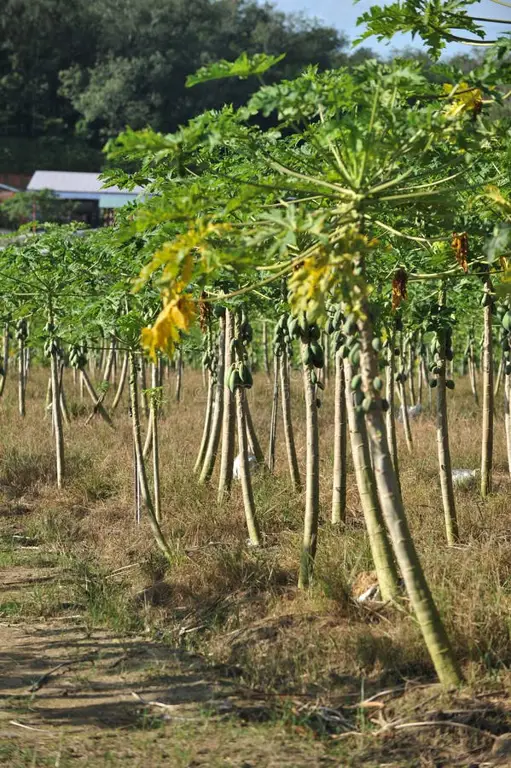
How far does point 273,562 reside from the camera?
26.3 ft

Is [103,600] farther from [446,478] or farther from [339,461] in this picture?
[446,478]

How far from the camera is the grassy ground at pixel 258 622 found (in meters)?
5.40

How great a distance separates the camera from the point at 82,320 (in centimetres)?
939

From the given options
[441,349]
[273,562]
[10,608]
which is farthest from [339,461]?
[10,608]

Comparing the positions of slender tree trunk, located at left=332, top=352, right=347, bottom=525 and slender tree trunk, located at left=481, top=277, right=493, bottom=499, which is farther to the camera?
slender tree trunk, located at left=481, top=277, right=493, bottom=499

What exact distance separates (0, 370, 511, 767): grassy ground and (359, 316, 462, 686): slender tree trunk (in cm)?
24

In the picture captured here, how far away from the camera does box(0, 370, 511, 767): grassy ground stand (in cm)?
540

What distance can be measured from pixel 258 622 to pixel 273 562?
3.23ft

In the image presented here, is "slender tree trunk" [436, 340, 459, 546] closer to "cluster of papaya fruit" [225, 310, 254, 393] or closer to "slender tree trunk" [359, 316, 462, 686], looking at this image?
"cluster of papaya fruit" [225, 310, 254, 393]

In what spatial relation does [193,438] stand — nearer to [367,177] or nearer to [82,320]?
[82,320]

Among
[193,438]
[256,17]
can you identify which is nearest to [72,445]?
[193,438]

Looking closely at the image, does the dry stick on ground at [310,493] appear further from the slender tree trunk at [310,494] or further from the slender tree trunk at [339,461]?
the slender tree trunk at [339,461]

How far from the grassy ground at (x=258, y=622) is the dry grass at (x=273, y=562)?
0.06 feet

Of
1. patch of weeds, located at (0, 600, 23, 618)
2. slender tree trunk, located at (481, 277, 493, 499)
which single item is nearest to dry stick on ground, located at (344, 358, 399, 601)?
patch of weeds, located at (0, 600, 23, 618)
